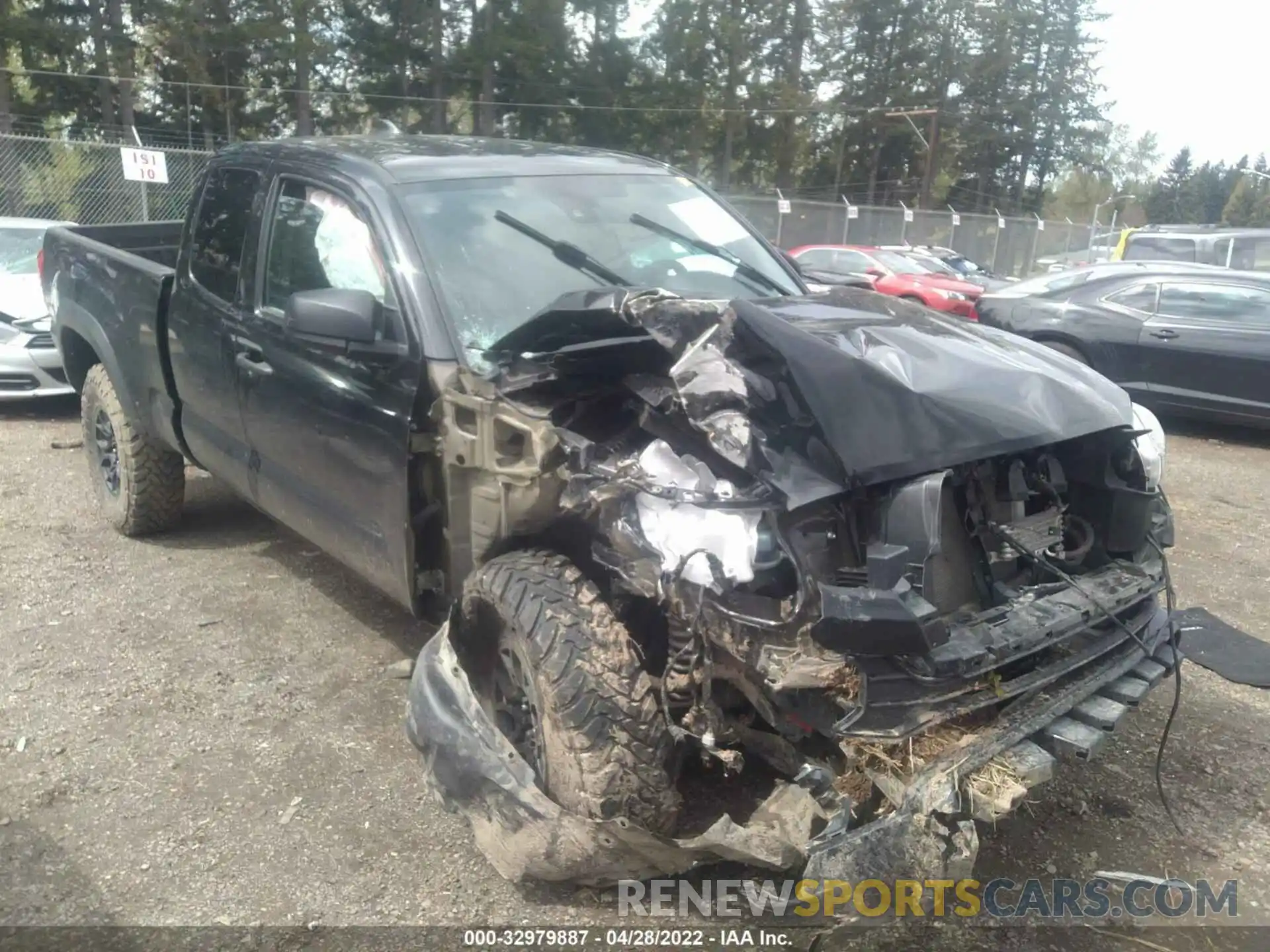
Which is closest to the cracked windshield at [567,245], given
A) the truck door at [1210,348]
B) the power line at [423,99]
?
the truck door at [1210,348]

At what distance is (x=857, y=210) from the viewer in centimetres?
2842

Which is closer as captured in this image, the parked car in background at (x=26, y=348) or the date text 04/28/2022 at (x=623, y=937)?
the date text 04/28/2022 at (x=623, y=937)

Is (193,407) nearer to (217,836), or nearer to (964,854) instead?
(217,836)

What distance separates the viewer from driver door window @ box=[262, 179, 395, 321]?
11.6ft

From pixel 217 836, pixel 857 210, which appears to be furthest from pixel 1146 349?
pixel 857 210

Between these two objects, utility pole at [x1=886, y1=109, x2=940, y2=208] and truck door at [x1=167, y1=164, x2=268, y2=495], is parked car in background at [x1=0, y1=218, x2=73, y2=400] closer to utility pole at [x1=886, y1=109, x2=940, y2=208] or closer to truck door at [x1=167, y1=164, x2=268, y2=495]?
truck door at [x1=167, y1=164, x2=268, y2=495]

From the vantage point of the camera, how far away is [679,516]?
8.55 feet

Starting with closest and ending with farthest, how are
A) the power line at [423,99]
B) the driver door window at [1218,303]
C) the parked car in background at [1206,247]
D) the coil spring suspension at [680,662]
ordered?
the coil spring suspension at [680,662]
the driver door window at [1218,303]
the parked car in background at [1206,247]
the power line at [423,99]

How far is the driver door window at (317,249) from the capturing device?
11.6ft

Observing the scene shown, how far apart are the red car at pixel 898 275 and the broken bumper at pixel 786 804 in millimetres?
11887

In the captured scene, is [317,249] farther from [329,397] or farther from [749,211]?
[749,211]

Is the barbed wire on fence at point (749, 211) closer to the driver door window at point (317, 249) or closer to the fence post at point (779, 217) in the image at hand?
the fence post at point (779, 217)

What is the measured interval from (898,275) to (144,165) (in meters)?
11.5

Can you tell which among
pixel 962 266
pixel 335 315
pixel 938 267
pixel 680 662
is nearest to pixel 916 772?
pixel 680 662
